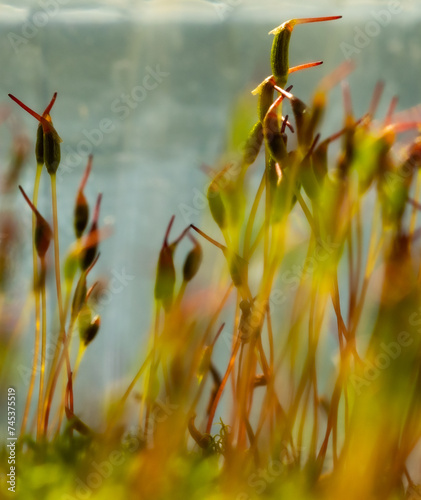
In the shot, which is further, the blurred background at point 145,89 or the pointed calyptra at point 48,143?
the blurred background at point 145,89

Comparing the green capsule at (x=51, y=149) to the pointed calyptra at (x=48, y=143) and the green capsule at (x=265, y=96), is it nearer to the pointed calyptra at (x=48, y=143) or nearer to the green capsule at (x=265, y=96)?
the pointed calyptra at (x=48, y=143)

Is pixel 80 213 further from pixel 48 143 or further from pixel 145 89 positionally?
pixel 145 89

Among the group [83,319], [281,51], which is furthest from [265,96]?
[83,319]

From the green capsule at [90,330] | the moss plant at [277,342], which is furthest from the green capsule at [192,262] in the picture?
the green capsule at [90,330]

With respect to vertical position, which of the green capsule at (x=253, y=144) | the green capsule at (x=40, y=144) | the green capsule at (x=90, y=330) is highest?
the green capsule at (x=253, y=144)

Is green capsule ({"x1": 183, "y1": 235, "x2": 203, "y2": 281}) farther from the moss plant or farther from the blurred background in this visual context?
the blurred background

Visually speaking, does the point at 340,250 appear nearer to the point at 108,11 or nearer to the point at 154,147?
the point at 154,147

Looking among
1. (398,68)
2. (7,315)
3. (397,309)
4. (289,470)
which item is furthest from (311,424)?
(398,68)
